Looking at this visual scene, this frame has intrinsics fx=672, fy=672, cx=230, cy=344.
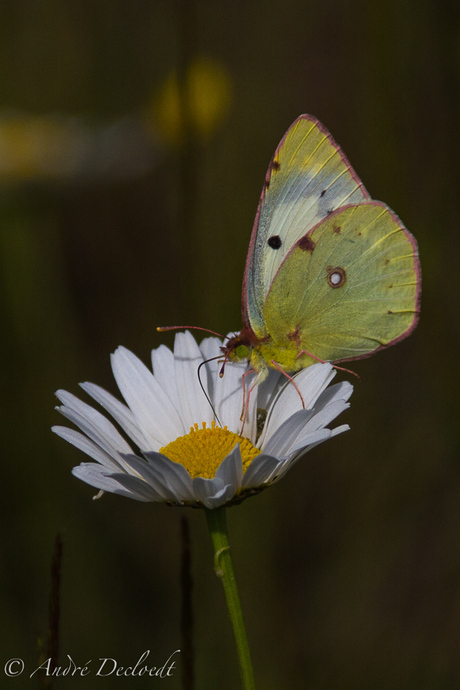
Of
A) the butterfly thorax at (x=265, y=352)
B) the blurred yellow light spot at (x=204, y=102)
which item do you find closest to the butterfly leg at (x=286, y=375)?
the butterfly thorax at (x=265, y=352)

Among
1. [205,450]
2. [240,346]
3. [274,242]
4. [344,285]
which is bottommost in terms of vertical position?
[205,450]

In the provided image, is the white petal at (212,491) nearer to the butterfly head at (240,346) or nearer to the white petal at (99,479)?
the white petal at (99,479)

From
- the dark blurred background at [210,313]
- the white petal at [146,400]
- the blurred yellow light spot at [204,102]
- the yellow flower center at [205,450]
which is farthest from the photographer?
the blurred yellow light spot at [204,102]

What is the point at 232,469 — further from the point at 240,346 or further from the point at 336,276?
the point at 336,276

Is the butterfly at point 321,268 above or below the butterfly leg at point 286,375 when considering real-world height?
above

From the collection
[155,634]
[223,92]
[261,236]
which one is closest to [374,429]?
[155,634]

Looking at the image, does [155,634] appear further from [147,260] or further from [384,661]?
[147,260]

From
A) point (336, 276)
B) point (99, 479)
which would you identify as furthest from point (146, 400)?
point (336, 276)
